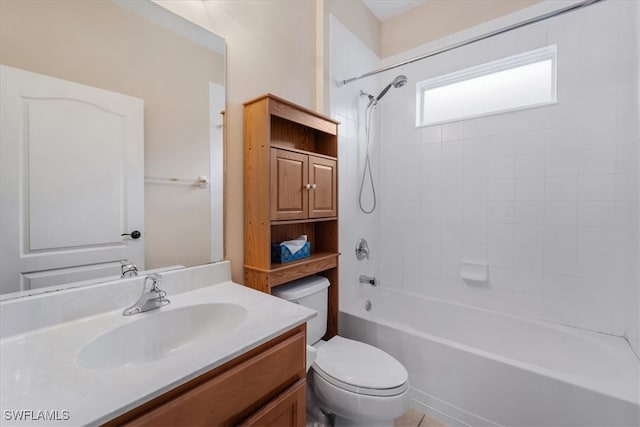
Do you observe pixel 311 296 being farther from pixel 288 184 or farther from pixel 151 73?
pixel 151 73

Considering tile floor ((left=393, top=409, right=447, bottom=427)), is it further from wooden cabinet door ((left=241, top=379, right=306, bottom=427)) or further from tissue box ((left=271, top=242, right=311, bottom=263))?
tissue box ((left=271, top=242, right=311, bottom=263))

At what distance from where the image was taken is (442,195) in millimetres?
2221

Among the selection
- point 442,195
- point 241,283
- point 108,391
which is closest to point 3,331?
point 108,391

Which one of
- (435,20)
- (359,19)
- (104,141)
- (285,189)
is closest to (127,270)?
(104,141)

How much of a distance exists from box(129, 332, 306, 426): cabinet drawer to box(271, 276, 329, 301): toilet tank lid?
17.1 inches

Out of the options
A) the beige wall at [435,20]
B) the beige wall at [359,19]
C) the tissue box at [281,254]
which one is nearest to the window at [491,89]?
the beige wall at [435,20]

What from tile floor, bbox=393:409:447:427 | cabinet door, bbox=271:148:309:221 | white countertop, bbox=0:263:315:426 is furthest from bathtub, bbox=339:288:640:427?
white countertop, bbox=0:263:315:426

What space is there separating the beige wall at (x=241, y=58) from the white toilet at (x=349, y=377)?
17.9 inches

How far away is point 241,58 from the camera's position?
4.50 feet

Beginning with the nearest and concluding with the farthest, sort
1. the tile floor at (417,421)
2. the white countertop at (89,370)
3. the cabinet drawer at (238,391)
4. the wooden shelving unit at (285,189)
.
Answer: the white countertop at (89,370)
the cabinet drawer at (238,391)
the wooden shelving unit at (285,189)
the tile floor at (417,421)

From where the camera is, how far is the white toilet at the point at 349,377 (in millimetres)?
1185

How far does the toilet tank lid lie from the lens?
1.40 meters

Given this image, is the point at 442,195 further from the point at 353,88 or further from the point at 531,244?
the point at 353,88

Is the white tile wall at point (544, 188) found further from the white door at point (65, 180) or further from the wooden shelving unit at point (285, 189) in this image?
the white door at point (65, 180)
